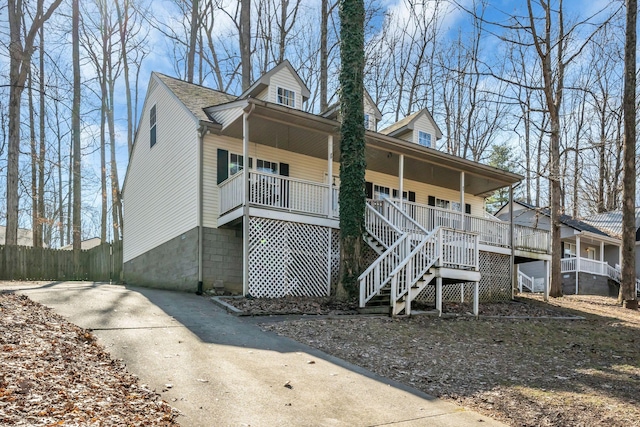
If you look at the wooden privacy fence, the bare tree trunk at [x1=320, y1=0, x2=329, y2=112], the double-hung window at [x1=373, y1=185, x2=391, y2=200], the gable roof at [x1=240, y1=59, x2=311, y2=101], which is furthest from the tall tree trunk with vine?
the wooden privacy fence

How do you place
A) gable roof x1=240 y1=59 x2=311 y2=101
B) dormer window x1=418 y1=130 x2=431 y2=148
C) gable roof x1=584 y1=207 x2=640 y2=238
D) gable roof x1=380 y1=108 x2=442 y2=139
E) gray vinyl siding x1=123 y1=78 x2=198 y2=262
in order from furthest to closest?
gable roof x1=584 y1=207 x2=640 y2=238, dormer window x1=418 y1=130 x2=431 y2=148, gable roof x1=380 y1=108 x2=442 y2=139, gable roof x1=240 y1=59 x2=311 y2=101, gray vinyl siding x1=123 y1=78 x2=198 y2=262

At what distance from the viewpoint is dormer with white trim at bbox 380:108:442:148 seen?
62.4 feet

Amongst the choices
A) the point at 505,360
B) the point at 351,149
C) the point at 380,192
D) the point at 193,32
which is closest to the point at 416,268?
the point at 351,149

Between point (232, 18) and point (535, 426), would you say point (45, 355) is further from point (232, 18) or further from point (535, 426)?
point (232, 18)

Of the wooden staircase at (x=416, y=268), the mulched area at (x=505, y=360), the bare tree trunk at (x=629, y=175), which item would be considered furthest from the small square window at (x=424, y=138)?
the mulched area at (x=505, y=360)

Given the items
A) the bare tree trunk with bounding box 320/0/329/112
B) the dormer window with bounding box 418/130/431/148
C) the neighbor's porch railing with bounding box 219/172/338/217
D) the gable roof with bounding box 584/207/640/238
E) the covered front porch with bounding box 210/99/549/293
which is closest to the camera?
the covered front porch with bounding box 210/99/549/293

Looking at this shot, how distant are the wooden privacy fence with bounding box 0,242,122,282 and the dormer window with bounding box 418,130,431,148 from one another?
1271 centimetres

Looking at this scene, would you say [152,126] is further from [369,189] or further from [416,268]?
[416,268]

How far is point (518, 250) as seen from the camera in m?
17.3

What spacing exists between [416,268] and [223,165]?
6.24 m

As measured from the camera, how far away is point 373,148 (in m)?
15.0

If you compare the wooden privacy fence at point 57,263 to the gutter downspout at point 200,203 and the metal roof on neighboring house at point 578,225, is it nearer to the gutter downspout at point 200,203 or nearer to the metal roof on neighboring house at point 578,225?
the gutter downspout at point 200,203

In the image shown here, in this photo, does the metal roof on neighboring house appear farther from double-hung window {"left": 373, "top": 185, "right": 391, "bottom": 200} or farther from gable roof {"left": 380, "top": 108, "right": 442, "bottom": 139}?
double-hung window {"left": 373, "top": 185, "right": 391, "bottom": 200}

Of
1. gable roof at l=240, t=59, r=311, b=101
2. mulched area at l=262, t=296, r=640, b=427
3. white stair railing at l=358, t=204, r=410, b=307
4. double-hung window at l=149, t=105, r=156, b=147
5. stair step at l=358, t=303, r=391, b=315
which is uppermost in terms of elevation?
gable roof at l=240, t=59, r=311, b=101
